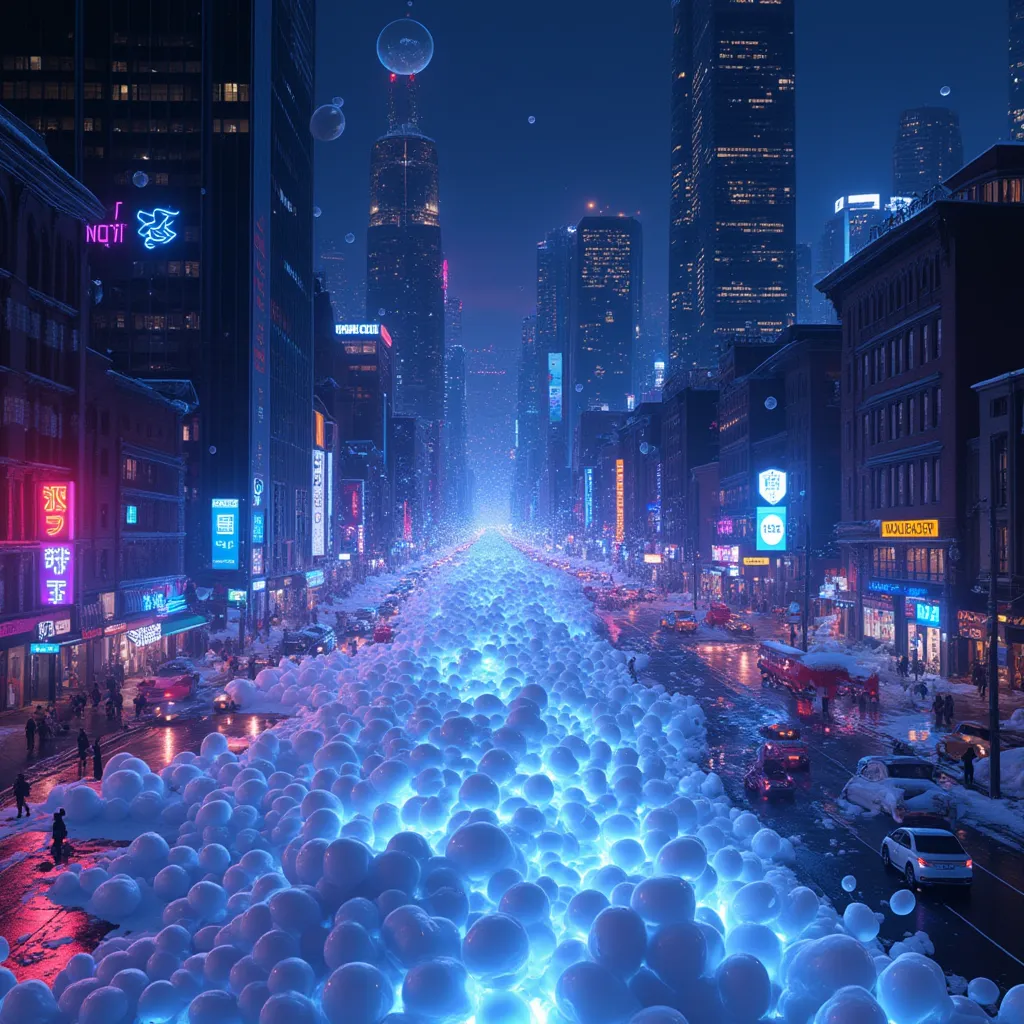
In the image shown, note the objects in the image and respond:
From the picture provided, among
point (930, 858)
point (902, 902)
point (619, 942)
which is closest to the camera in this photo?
point (619, 942)

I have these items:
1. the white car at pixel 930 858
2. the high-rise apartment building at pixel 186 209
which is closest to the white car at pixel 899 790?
the white car at pixel 930 858

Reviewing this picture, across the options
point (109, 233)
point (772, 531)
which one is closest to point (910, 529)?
point (772, 531)

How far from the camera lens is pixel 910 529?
2029 inches

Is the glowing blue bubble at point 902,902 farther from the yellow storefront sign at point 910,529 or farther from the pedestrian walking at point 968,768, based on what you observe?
the yellow storefront sign at point 910,529

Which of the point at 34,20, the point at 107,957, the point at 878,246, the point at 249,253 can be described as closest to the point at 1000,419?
the point at 878,246

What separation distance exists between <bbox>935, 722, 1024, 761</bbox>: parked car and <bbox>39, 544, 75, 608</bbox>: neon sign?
110 ft

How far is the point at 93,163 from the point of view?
2879 inches

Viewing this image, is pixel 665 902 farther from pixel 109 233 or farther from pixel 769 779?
pixel 109 233

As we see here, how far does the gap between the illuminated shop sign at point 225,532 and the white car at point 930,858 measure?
5799cm

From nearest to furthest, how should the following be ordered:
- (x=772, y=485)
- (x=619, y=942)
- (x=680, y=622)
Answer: (x=619, y=942) < (x=680, y=622) < (x=772, y=485)

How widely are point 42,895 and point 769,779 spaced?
18142 mm

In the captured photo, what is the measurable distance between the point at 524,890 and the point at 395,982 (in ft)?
6.97

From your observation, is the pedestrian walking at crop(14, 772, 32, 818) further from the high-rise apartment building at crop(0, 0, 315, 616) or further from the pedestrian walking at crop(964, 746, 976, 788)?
the high-rise apartment building at crop(0, 0, 315, 616)

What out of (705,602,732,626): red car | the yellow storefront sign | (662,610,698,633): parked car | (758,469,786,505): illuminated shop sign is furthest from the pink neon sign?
the yellow storefront sign
